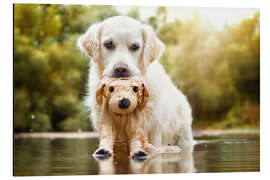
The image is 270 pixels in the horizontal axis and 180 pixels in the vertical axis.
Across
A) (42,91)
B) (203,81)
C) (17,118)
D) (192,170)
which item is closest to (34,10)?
(42,91)

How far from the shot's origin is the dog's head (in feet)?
12.8

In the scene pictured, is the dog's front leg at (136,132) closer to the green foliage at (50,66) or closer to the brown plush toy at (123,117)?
the brown plush toy at (123,117)

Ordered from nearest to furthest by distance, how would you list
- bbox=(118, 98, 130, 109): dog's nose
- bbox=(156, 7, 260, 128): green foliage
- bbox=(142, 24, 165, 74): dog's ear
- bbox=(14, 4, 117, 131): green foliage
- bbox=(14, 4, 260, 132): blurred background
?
bbox=(118, 98, 130, 109): dog's nose, bbox=(142, 24, 165, 74): dog's ear, bbox=(14, 4, 117, 131): green foliage, bbox=(14, 4, 260, 132): blurred background, bbox=(156, 7, 260, 128): green foliage

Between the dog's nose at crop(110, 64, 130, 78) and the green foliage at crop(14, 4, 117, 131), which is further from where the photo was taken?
the green foliage at crop(14, 4, 117, 131)

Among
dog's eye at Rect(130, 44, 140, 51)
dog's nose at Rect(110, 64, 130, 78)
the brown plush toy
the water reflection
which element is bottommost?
the water reflection

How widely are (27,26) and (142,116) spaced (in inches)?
68.9

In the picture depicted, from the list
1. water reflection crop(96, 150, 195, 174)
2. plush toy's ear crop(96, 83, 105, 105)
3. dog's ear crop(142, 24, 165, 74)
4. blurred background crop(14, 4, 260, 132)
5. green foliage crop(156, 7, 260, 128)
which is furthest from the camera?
green foliage crop(156, 7, 260, 128)

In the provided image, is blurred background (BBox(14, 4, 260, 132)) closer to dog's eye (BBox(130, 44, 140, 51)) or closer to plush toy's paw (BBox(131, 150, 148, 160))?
dog's eye (BBox(130, 44, 140, 51))

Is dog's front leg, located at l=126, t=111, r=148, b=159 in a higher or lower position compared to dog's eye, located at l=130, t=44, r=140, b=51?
lower

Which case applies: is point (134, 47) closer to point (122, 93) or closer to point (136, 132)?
point (122, 93)

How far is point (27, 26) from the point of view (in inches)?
188

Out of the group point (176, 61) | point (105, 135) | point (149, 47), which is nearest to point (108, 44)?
point (149, 47)

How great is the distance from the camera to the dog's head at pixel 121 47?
390 cm

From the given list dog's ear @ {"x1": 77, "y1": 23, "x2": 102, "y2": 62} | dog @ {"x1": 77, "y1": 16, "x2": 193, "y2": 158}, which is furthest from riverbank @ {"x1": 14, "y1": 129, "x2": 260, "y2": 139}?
dog's ear @ {"x1": 77, "y1": 23, "x2": 102, "y2": 62}
